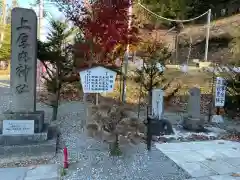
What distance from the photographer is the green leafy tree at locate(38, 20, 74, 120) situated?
6453mm

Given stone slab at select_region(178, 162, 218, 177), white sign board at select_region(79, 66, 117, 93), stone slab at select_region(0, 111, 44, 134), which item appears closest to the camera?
stone slab at select_region(178, 162, 218, 177)

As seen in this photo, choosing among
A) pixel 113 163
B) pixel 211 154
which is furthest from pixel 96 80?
pixel 211 154

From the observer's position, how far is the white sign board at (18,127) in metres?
4.73

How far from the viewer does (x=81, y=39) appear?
648 cm

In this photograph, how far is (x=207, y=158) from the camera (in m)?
4.51

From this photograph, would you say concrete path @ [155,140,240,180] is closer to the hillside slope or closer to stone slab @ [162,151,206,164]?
stone slab @ [162,151,206,164]

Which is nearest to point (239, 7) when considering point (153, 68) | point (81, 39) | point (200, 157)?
point (153, 68)

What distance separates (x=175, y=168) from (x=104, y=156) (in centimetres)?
114

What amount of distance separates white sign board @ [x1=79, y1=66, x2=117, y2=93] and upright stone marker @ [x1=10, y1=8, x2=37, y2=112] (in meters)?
0.97

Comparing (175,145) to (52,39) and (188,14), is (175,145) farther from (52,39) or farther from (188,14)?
(188,14)

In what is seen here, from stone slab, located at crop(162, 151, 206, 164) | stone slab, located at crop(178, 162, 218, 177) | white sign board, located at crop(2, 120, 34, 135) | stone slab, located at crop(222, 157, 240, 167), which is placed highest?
white sign board, located at crop(2, 120, 34, 135)

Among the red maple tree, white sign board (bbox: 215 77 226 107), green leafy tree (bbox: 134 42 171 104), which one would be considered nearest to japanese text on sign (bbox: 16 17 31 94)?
the red maple tree

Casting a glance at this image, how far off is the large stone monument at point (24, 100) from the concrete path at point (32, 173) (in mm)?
596

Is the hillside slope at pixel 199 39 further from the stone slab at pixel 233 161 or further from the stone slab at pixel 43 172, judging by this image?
the stone slab at pixel 43 172
